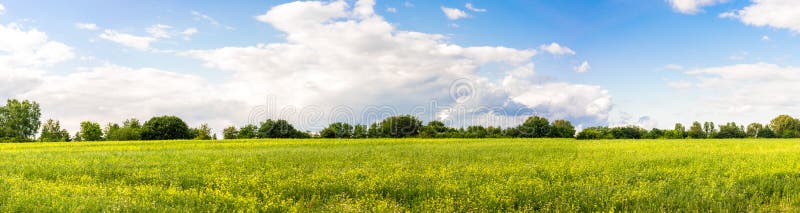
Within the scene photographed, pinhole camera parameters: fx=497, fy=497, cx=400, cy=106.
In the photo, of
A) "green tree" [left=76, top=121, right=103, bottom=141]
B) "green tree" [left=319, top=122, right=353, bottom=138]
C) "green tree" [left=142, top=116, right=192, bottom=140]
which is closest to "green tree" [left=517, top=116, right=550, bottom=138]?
"green tree" [left=319, top=122, right=353, bottom=138]

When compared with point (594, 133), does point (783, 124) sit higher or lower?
higher

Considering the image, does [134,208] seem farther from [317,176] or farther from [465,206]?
[465,206]

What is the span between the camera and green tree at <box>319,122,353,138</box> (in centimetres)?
8393

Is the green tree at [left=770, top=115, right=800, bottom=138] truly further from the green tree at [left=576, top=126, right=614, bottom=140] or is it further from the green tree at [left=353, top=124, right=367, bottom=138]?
the green tree at [left=353, top=124, right=367, bottom=138]

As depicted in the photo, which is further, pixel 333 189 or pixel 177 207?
pixel 333 189

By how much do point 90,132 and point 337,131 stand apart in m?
44.4

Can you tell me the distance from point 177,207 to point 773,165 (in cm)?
1938

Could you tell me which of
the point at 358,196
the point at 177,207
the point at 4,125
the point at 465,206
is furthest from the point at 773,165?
the point at 4,125

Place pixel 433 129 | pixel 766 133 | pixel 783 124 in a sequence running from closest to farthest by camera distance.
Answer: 1. pixel 433 129
2. pixel 766 133
3. pixel 783 124

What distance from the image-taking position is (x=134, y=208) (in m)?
9.00

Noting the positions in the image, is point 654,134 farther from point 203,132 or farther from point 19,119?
point 19,119

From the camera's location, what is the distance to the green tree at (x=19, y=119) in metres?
87.9

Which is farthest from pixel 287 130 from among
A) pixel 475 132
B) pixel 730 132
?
pixel 730 132

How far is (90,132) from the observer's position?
8906cm
